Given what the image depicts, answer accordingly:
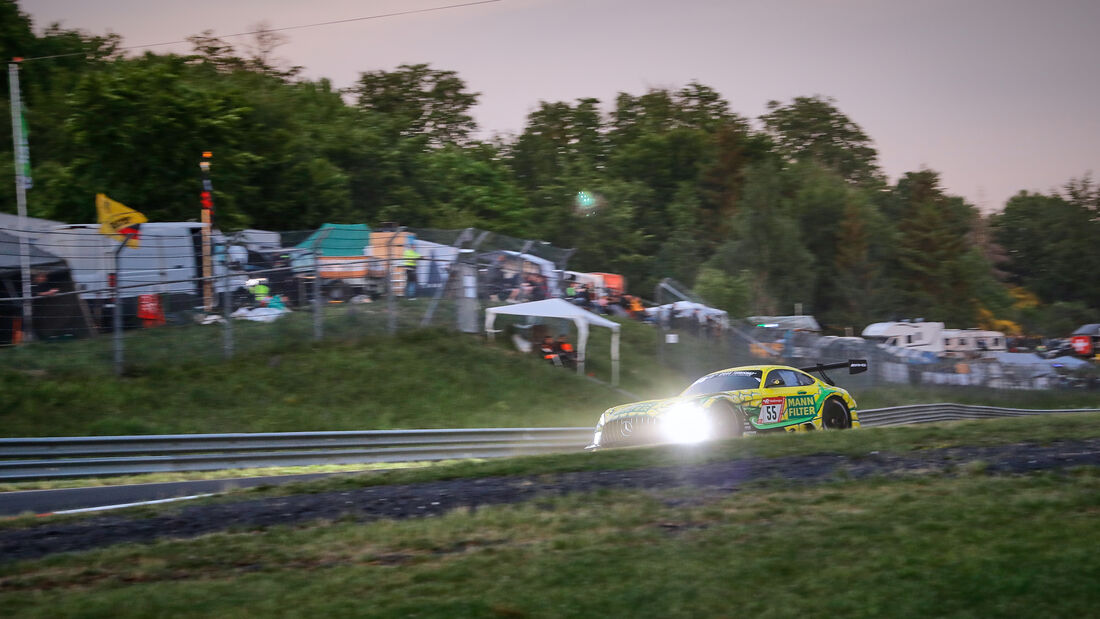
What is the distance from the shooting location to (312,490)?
30.9ft

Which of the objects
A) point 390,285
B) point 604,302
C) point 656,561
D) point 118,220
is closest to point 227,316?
point 118,220

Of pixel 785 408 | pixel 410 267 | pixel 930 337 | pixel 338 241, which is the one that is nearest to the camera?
pixel 785 408

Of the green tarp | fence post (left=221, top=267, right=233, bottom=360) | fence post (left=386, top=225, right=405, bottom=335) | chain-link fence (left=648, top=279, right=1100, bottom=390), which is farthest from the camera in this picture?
chain-link fence (left=648, top=279, right=1100, bottom=390)

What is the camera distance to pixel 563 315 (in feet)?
80.7

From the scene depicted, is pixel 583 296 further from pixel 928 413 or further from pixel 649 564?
pixel 649 564

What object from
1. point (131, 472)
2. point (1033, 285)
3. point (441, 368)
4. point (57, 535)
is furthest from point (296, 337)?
point (1033, 285)

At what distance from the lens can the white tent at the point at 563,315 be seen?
2428 cm

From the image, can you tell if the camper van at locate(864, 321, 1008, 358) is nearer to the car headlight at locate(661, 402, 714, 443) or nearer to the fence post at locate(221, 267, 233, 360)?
the fence post at locate(221, 267, 233, 360)

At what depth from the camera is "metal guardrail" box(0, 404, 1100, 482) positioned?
42.6ft

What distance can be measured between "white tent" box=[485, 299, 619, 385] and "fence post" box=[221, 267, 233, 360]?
653 centimetres

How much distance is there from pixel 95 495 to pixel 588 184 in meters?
56.0

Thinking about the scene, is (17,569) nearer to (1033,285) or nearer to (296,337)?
(296,337)

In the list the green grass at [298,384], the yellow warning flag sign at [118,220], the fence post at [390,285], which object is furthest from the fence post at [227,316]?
the fence post at [390,285]

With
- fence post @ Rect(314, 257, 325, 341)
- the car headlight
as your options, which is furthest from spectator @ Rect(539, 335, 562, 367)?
the car headlight
